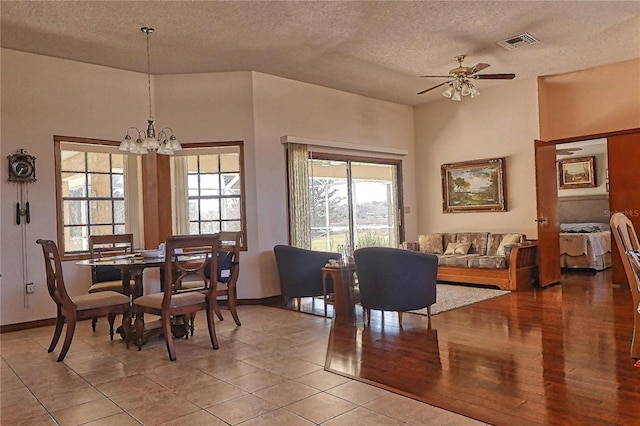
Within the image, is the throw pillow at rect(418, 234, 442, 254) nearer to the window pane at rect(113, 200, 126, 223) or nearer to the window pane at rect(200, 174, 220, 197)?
the window pane at rect(200, 174, 220, 197)

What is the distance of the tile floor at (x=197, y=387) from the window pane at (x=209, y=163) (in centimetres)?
260

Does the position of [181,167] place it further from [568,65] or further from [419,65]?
[568,65]

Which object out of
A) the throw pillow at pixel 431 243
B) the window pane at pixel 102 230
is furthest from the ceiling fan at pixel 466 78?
the window pane at pixel 102 230

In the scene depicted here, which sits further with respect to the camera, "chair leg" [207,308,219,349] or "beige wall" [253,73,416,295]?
"beige wall" [253,73,416,295]

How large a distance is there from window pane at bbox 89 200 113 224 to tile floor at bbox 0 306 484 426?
175 cm

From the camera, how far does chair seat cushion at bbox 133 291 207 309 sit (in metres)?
3.86

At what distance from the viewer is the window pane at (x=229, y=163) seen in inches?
249

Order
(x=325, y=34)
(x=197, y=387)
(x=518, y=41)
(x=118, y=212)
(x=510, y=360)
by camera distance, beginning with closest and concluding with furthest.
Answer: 1. (x=197, y=387)
2. (x=510, y=360)
3. (x=325, y=34)
4. (x=518, y=41)
5. (x=118, y=212)

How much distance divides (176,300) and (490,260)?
4.52 m

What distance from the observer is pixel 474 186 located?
777 centimetres

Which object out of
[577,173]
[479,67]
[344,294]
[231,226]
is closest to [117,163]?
[231,226]

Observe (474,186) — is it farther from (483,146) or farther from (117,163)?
(117,163)

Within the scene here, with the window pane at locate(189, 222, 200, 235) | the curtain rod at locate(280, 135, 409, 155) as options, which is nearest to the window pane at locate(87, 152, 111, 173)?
the window pane at locate(189, 222, 200, 235)

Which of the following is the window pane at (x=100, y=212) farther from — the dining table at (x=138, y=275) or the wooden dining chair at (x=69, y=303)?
the wooden dining chair at (x=69, y=303)
